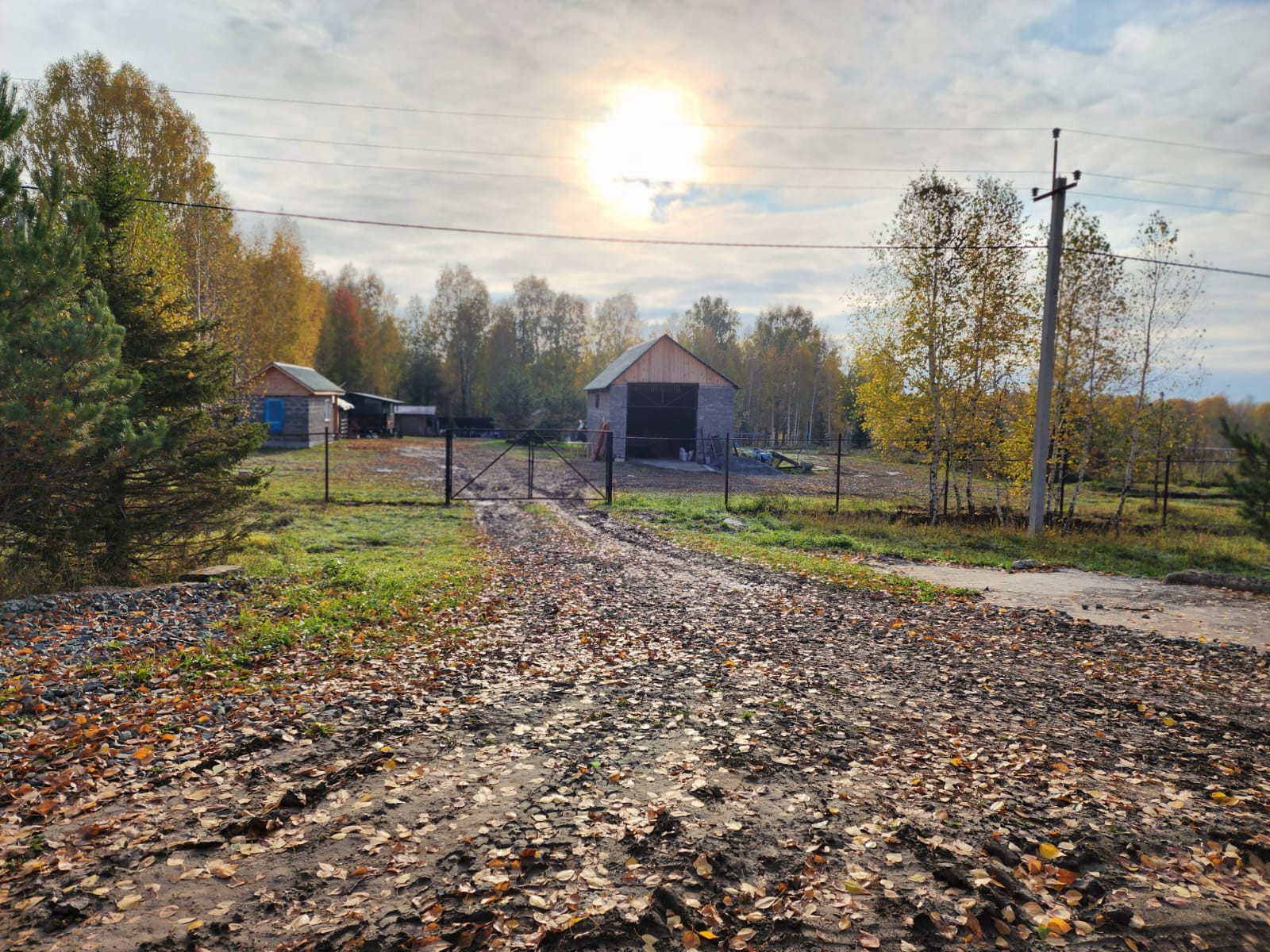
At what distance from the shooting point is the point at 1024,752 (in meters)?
5.25

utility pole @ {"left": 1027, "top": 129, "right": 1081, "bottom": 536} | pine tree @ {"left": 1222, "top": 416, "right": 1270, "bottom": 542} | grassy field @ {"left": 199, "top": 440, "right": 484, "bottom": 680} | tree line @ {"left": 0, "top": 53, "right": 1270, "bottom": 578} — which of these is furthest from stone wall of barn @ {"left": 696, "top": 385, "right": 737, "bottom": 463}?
pine tree @ {"left": 1222, "top": 416, "right": 1270, "bottom": 542}

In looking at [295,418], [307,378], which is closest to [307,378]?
[307,378]

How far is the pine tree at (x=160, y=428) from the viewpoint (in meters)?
8.66

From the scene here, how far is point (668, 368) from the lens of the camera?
35.7m

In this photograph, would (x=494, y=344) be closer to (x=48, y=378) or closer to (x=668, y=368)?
(x=668, y=368)

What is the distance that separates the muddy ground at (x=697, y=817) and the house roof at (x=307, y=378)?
3565 centimetres

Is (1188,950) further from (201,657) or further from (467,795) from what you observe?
(201,657)

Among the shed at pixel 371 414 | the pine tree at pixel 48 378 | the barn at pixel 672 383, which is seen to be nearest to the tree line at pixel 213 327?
the pine tree at pixel 48 378

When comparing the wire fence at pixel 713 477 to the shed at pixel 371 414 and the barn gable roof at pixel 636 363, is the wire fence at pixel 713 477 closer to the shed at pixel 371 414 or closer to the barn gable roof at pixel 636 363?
the barn gable roof at pixel 636 363

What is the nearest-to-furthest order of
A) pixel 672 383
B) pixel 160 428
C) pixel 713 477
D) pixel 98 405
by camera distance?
1. pixel 98 405
2. pixel 160 428
3. pixel 713 477
4. pixel 672 383

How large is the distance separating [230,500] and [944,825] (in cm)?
913

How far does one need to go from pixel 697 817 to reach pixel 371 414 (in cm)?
5314

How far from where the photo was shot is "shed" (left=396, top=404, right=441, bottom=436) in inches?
2140

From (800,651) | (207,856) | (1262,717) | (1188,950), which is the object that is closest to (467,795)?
(207,856)
